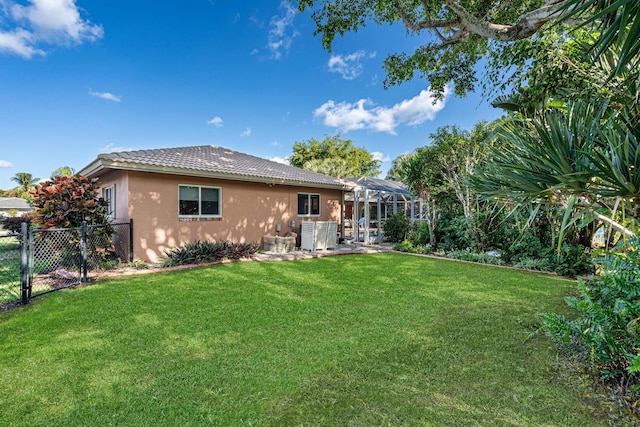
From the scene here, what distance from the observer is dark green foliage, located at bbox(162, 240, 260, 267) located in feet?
28.8

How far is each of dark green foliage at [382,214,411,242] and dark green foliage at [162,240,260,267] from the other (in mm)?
7692

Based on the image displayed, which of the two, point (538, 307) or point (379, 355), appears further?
point (538, 307)

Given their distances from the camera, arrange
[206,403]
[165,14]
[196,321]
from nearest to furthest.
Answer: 1. [206,403]
2. [196,321]
3. [165,14]

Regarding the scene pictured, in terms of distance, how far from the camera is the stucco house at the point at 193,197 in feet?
29.8

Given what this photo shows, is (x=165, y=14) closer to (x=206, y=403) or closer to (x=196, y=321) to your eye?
(x=196, y=321)

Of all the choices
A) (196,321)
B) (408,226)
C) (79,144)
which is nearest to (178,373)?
(196,321)

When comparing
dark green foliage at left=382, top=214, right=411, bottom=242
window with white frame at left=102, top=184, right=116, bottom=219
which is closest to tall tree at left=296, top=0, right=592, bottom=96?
dark green foliage at left=382, top=214, right=411, bottom=242

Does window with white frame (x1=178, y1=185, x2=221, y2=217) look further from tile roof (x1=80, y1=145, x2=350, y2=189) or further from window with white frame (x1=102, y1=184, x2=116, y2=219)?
window with white frame (x1=102, y1=184, x2=116, y2=219)

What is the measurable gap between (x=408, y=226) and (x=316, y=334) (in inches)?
445

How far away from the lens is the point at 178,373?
3064 mm

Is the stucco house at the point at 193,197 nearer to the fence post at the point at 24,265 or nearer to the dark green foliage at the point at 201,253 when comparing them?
the dark green foliage at the point at 201,253

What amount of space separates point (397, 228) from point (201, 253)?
9465 mm

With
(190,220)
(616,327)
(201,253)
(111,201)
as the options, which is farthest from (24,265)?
(616,327)

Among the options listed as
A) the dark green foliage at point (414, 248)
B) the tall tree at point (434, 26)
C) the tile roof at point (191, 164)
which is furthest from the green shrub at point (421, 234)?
the tall tree at point (434, 26)
